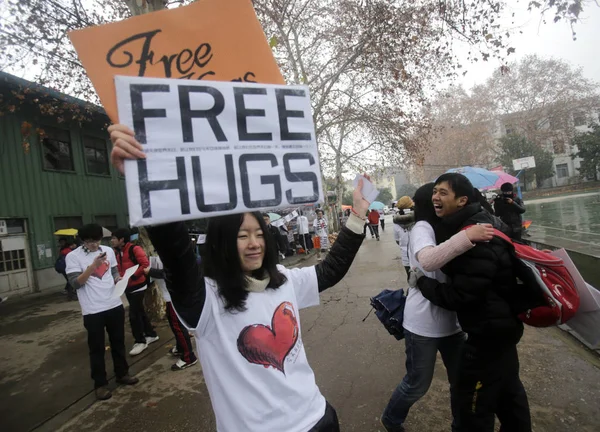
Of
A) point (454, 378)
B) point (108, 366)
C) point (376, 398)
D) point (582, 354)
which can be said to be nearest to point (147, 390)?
point (108, 366)

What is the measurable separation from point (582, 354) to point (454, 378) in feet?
8.63

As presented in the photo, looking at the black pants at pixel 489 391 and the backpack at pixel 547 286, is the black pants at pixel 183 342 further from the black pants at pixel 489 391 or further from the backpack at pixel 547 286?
the backpack at pixel 547 286

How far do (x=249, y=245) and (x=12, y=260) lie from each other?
1322cm

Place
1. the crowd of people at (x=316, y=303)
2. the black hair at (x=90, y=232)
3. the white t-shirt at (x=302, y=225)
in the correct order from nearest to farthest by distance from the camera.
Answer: the crowd of people at (x=316, y=303)
the black hair at (x=90, y=232)
the white t-shirt at (x=302, y=225)

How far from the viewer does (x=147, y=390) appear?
382cm

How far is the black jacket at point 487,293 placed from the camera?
1.84 metres

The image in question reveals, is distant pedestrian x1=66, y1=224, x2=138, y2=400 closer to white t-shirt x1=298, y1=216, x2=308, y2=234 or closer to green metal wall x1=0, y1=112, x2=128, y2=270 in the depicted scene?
green metal wall x1=0, y1=112, x2=128, y2=270

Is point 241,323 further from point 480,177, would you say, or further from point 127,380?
point 480,177

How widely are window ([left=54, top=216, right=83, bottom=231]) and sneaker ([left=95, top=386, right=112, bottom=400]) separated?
11.0m

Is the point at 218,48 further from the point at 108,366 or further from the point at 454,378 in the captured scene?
the point at 108,366

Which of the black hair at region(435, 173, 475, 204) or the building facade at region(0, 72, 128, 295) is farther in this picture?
the building facade at region(0, 72, 128, 295)

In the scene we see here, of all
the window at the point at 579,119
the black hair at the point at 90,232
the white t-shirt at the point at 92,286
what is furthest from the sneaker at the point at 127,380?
the window at the point at 579,119

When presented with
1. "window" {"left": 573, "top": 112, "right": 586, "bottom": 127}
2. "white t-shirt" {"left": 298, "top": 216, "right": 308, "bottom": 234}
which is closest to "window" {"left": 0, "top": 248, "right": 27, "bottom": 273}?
"white t-shirt" {"left": 298, "top": 216, "right": 308, "bottom": 234}

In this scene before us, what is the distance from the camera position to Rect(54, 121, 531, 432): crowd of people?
1.34 m
